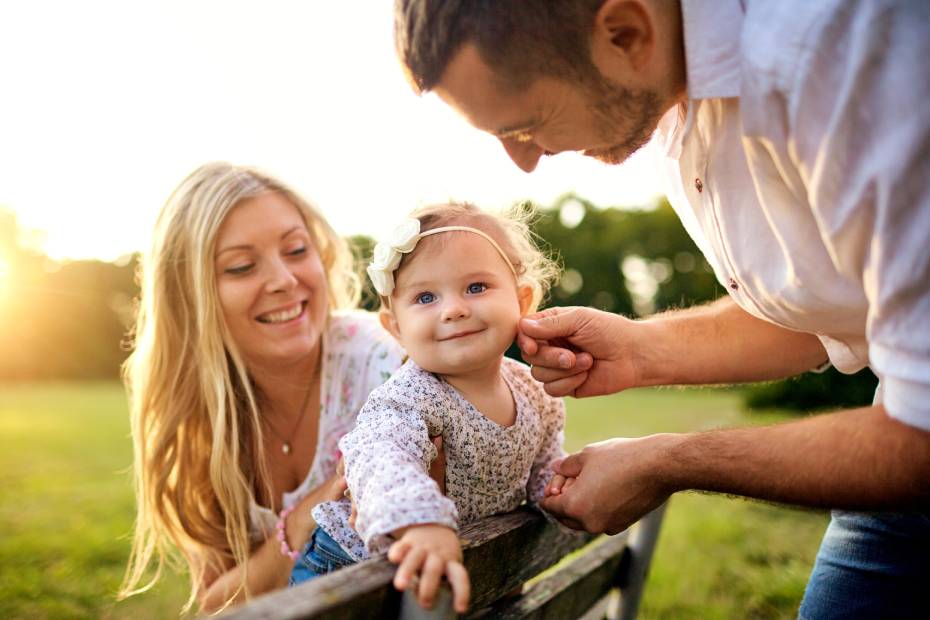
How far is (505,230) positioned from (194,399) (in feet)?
6.06

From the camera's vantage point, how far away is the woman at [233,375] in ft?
10.6

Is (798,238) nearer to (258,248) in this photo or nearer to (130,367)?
(258,248)

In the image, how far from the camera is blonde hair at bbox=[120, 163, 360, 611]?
3246 millimetres

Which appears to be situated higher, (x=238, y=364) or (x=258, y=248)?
(x=258, y=248)

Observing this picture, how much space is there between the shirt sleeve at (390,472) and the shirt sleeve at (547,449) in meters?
0.56

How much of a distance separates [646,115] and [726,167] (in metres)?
0.26

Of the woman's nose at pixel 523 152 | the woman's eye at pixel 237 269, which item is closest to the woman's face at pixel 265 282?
the woman's eye at pixel 237 269

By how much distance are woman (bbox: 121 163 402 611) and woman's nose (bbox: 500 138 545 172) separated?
52.3 inches

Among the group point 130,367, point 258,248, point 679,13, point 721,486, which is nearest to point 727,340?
point 721,486

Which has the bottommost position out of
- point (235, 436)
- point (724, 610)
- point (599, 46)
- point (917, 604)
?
point (724, 610)

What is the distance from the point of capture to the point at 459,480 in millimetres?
2156

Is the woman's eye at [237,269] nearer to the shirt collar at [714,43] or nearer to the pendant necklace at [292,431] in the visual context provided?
the pendant necklace at [292,431]

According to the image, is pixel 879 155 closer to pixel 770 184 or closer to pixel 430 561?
pixel 770 184

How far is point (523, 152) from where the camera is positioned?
2.18 meters
